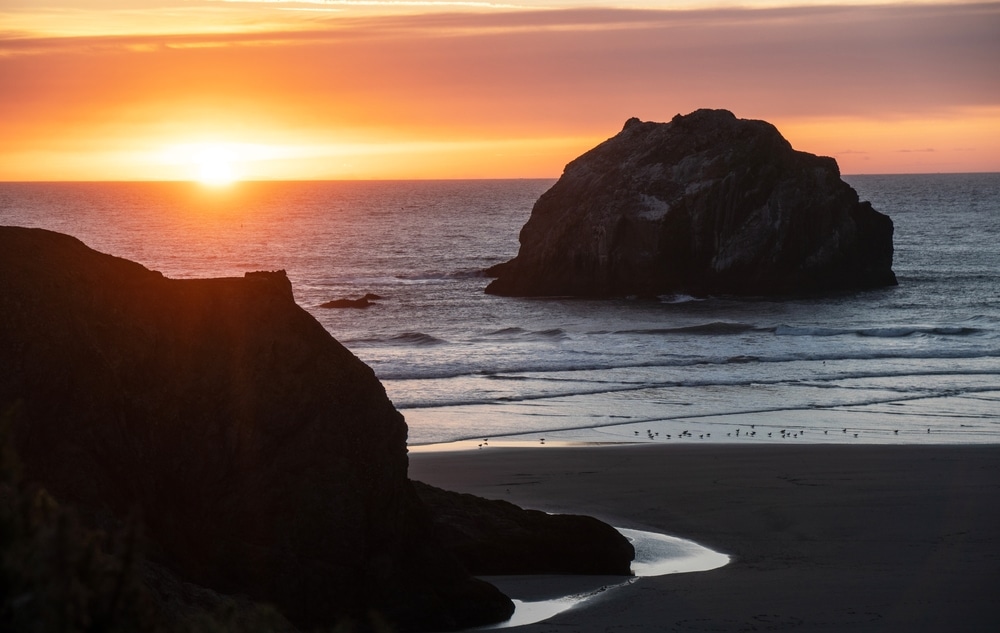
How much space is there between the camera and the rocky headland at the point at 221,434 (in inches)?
348

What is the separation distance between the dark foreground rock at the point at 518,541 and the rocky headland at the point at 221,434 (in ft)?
4.93

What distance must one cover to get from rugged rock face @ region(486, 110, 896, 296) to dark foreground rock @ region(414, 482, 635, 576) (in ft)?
126

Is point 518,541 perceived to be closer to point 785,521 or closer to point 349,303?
point 785,521

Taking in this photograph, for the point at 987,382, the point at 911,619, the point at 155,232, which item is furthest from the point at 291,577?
the point at 155,232

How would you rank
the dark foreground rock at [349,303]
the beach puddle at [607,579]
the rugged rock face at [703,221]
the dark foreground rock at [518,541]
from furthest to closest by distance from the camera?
the dark foreground rock at [349,303]
the rugged rock face at [703,221]
the dark foreground rock at [518,541]
the beach puddle at [607,579]

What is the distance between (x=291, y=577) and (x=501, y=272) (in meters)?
47.5

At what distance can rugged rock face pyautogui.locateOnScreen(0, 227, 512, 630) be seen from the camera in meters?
8.87

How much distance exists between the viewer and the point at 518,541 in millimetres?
11789

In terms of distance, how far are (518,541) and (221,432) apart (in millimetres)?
3595

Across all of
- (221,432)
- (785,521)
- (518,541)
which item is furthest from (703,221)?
(221,432)

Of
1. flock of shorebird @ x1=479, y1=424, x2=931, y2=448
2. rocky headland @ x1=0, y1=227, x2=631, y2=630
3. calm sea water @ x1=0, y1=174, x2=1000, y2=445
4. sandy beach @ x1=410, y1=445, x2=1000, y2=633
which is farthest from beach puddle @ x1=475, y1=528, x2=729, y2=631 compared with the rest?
calm sea water @ x1=0, y1=174, x2=1000, y2=445

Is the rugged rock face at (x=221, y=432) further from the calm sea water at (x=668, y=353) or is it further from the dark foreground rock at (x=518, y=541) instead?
the calm sea water at (x=668, y=353)

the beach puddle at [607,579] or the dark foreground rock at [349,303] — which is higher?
the beach puddle at [607,579]

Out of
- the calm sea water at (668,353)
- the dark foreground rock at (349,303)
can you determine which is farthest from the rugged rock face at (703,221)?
the dark foreground rock at (349,303)
